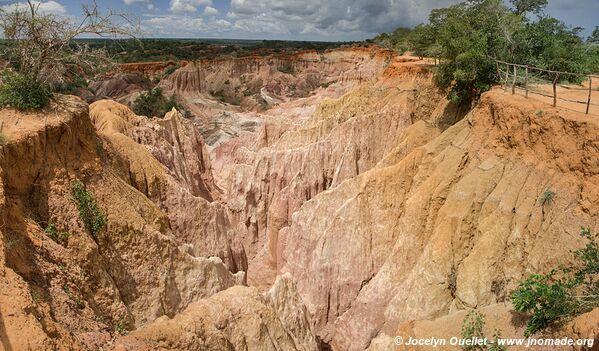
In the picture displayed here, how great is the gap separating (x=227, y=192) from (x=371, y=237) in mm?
15113

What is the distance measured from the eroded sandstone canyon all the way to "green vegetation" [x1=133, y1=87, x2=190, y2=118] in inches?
982

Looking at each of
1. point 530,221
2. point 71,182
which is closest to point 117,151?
point 71,182

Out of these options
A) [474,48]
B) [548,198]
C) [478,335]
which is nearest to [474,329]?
[478,335]

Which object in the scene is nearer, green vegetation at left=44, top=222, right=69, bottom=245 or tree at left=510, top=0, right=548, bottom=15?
green vegetation at left=44, top=222, right=69, bottom=245

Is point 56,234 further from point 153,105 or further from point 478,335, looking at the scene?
point 153,105

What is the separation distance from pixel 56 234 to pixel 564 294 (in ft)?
34.1

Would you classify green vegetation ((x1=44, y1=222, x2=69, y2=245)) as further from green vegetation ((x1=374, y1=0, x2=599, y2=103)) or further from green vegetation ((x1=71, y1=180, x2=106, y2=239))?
green vegetation ((x1=374, y1=0, x2=599, y2=103))

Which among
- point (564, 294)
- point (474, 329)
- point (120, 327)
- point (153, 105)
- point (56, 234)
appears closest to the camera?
point (120, 327)

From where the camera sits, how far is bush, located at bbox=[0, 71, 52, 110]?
8.81m

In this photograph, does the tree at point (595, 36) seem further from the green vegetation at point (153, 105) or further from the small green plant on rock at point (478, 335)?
the green vegetation at point (153, 105)

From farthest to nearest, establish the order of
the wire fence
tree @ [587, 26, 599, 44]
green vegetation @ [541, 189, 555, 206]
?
tree @ [587, 26, 599, 44] → the wire fence → green vegetation @ [541, 189, 555, 206]

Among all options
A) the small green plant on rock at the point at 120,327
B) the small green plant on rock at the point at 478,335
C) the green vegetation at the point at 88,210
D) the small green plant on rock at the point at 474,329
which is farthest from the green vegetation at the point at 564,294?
the green vegetation at the point at 88,210

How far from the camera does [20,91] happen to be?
891 centimetres

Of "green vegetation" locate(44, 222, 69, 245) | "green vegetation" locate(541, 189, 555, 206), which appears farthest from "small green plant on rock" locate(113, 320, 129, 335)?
"green vegetation" locate(541, 189, 555, 206)
